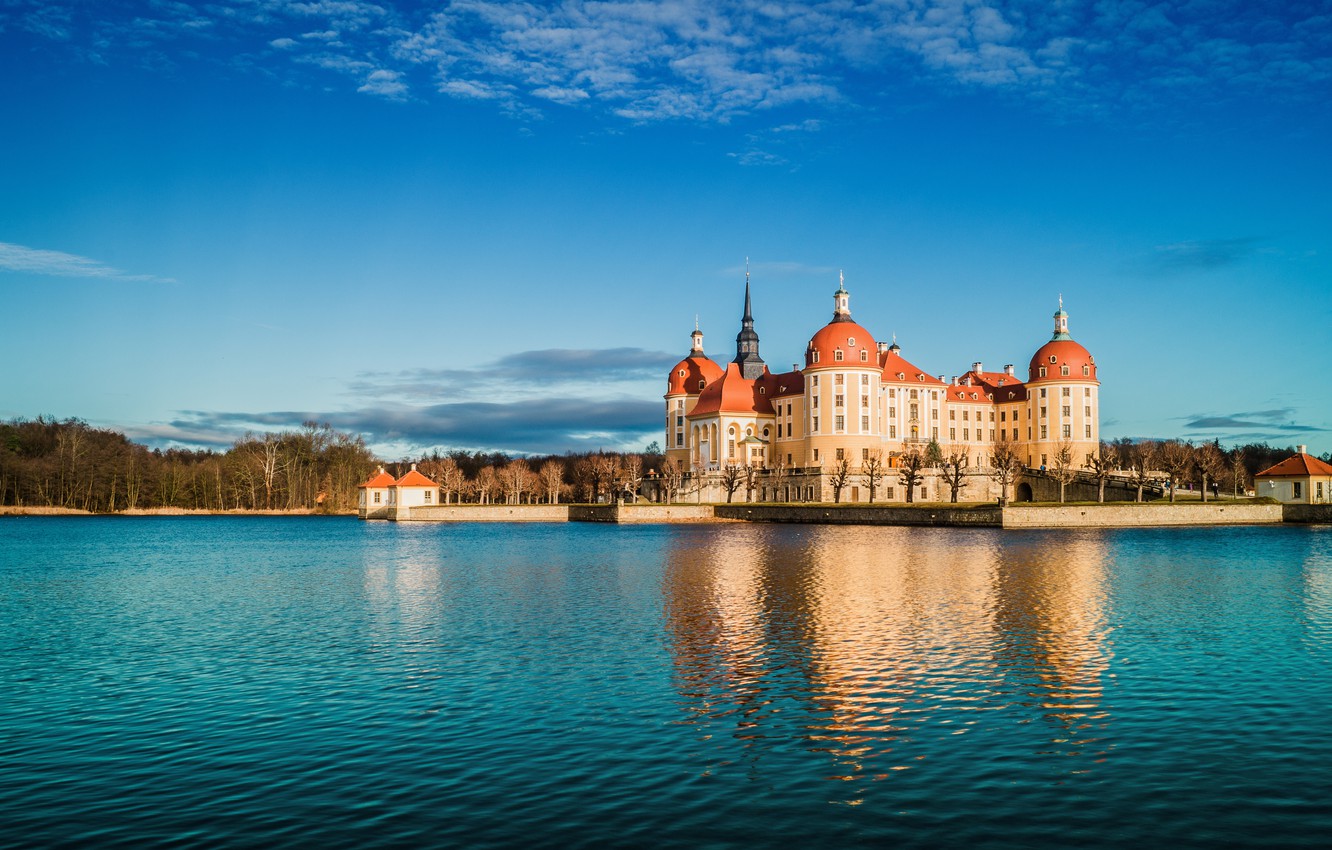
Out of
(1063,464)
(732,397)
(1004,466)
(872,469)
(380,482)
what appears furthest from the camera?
(732,397)

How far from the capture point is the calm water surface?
37.6 feet

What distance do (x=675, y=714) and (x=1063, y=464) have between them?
88387 mm

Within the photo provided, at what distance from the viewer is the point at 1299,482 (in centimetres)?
7725

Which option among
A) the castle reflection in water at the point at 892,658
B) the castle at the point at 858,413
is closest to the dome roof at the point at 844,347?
the castle at the point at 858,413

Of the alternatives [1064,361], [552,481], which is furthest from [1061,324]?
[552,481]

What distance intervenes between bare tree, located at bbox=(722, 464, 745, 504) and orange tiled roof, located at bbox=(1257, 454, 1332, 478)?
47802 millimetres

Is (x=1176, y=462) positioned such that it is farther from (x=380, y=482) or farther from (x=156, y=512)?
(x=156, y=512)

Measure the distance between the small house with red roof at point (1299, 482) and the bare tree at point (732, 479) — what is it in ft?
156

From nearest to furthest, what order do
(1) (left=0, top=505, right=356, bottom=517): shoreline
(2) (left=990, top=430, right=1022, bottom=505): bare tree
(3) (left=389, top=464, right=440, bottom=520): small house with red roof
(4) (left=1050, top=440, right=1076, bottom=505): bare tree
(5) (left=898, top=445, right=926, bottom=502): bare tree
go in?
(5) (left=898, top=445, right=926, bottom=502): bare tree < (4) (left=1050, top=440, right=1076, bottom=505): bare tree < (2) (left=990, top=430, right=1022, bottom=505): bare tree < (3) (left=389, top=464, right=440, bottom=520): small house with red roof < (1) (left=0, top=505, right=356, bottom=517): shoreline

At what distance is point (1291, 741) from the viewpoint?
47.7 ft

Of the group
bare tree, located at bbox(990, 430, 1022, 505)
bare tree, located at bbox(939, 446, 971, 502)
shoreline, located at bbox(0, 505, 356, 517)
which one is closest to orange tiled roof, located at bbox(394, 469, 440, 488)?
shoreline, located at bbox(0, 505, 356, 517)

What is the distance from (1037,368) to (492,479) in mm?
69100

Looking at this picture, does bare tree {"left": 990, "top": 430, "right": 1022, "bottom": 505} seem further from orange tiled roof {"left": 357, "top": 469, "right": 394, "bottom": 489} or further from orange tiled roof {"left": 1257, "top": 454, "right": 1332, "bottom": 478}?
orange tiled roof {"left": 357, "top": 469, "right": 394, "bottom": 489}

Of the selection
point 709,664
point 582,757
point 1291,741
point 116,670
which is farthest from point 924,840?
point 116,670
